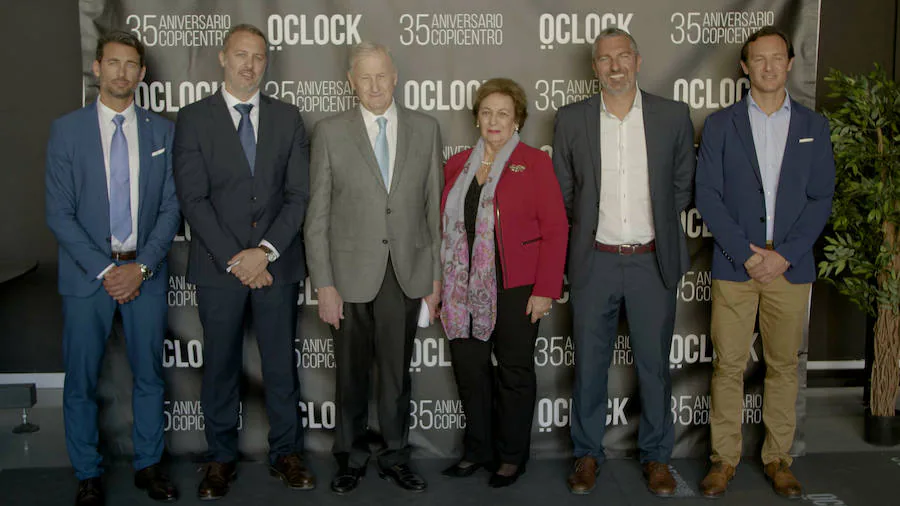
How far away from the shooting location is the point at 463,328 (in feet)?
10.9

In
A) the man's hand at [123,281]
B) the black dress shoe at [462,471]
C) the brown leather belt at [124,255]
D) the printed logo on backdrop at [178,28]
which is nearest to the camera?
the man's hand at [123,281]

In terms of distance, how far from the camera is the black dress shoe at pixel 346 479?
3.38 metres

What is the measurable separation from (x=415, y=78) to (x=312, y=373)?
1597 millimetres

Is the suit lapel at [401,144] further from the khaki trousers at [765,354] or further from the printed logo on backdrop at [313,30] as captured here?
the khaki trousers at [765,354]

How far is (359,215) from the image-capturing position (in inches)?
129

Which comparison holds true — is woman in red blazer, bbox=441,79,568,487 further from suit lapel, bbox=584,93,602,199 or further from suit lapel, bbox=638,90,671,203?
suit lapel, bbox=638,90,671,203

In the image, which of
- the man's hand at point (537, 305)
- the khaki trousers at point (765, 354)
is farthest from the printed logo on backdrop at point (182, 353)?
the khaki trousers at point (765, 354)

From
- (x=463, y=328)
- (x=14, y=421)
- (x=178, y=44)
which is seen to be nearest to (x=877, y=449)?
(x=463, y=328)

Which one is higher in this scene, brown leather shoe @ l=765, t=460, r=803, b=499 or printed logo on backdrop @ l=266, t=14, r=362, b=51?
printed logo on backdrop @ l=266, t=14, r=362, b=51

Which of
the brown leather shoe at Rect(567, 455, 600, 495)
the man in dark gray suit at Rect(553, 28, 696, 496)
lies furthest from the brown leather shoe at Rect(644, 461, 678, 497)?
the brown leather shoe at Rect(567, 455, 600, 495)

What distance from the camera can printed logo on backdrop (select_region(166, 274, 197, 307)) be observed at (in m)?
3.85

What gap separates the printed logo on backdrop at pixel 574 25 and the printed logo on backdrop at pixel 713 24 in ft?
0.85

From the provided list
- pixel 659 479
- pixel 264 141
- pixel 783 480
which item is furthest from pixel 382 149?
pixel 783 480

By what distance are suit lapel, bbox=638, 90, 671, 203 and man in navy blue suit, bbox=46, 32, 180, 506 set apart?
7.00ft
